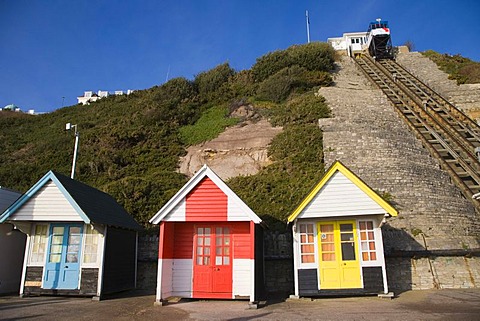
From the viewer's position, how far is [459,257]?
1246 cm

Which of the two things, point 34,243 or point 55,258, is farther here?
point 34,243

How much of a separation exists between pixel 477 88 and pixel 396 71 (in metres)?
10.1

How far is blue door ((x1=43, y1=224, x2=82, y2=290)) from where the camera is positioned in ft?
39.1

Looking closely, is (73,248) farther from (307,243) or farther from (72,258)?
(307,243)

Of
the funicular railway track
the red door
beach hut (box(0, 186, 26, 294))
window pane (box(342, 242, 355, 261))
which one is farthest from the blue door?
the funicular railway track

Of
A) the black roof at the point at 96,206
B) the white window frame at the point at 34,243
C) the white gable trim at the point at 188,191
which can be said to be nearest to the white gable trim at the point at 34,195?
the black roof at the point at 96,206

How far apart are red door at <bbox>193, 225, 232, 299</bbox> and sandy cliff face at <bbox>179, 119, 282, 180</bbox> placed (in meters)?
8.04

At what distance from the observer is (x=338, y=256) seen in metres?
11.6

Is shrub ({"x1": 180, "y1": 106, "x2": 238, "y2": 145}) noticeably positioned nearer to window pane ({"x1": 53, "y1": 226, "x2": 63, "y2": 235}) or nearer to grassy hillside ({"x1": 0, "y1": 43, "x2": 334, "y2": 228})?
grassy hillside ({"x1": 0, "y1": 43, "x2": 334, "y2": 228})

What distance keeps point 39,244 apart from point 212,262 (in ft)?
21.3

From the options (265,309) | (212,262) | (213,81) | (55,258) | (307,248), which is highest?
(213,81)

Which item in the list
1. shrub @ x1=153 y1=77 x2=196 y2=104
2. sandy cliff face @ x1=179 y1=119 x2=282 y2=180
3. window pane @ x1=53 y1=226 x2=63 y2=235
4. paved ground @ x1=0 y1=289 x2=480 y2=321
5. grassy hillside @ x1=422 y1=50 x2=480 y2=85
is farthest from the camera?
shrub @ x1=153 y1=77 x2=196 y2=104

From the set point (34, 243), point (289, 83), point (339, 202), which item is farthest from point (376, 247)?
point (289, 83)

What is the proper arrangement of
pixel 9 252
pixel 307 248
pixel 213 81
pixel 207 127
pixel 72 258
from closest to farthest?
pixel 307 248, pixel 72 258, pixel 9 252, pixel 207 127, pixel 213 81
